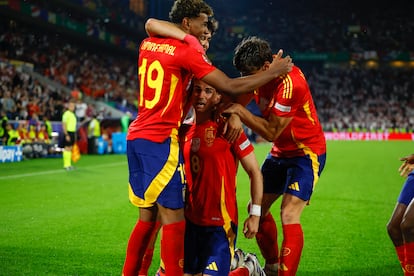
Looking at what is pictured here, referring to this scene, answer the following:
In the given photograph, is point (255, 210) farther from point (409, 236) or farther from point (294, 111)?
point (409, 236)

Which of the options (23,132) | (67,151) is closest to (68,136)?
(67,151)

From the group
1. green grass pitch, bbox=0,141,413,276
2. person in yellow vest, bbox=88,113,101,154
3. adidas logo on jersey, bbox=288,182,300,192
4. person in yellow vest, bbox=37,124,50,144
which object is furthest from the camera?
person in yellow vest, bbox=88,113,101,154

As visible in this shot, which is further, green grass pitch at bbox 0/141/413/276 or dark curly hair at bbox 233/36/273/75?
green grass pitch at bbox 0/141/413/276

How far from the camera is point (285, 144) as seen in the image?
15.3 ft

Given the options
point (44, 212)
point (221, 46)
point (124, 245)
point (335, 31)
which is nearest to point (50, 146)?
point (44, 212)

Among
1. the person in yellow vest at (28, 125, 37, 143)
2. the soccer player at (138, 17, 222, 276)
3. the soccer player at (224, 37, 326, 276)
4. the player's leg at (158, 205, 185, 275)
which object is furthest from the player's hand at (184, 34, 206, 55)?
the person in yellow vest at (28, 125, 37, 143)

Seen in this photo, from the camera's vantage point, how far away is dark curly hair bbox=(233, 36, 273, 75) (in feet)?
13.6

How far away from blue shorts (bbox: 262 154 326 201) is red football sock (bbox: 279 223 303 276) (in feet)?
1.07

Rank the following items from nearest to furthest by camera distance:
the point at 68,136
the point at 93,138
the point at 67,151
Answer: the point at 67,151
the point at 68,136
the point at 93,138

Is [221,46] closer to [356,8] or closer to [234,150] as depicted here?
[356,8]

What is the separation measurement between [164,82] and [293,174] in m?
1.66

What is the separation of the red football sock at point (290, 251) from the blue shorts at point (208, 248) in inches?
24.6

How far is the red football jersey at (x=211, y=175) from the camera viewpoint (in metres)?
3.79

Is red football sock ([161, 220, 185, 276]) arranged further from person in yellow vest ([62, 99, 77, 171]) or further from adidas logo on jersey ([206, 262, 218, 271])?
person in yellow vest ([62, 99, 77, 171])
